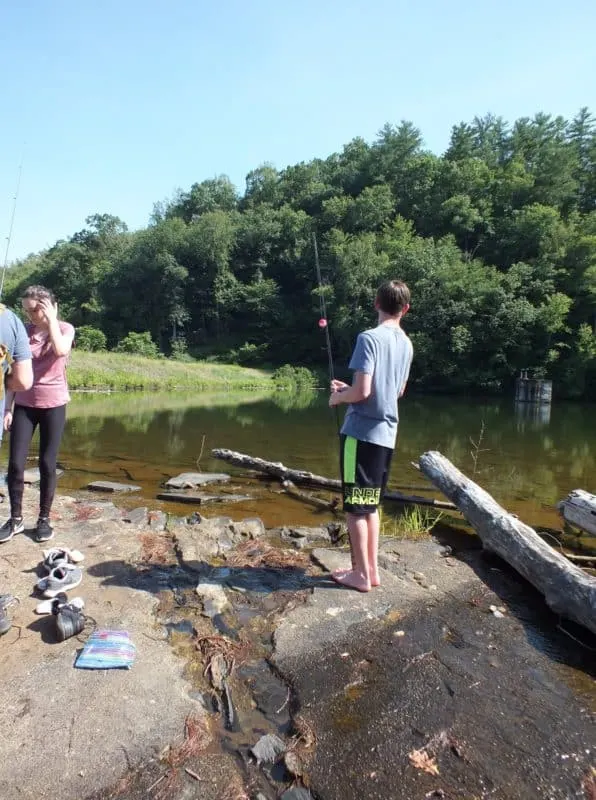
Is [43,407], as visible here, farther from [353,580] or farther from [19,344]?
[353,580]

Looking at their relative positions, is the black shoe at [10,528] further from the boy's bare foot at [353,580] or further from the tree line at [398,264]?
the tree line at [398,264]

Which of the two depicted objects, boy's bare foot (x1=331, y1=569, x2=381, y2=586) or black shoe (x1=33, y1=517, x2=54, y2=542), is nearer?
boy's bare foot (x1=331, y1=569, x2=381, y2=586)

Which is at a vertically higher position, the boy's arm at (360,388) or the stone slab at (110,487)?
the boy's arm at (360,388)

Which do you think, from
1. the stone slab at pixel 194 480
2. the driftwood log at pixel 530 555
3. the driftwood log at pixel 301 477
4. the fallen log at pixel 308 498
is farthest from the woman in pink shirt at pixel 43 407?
the driftwood log at pixel 301 477

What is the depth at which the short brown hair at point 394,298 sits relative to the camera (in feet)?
11.4

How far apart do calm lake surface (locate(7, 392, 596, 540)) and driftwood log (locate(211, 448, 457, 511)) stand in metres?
0.30

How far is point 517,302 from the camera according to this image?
3809 centimetres

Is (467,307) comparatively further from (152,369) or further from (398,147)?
(398,147)

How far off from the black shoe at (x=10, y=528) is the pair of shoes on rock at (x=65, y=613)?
1.24m

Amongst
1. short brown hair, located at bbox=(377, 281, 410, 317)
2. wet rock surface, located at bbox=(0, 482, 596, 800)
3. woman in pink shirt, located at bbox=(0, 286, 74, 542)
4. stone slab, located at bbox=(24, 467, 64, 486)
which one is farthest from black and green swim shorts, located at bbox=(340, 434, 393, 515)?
stone slab, located at bbox=(24, 467, 64, 486)

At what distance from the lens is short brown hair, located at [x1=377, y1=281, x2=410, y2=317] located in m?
3.48

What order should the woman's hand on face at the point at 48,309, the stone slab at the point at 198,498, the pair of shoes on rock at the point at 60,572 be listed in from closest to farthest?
the pair of shoes on rock at the point at 60,572 → the woman's hand on face at the point at 48,309 → the stone slab at the point at 198,498

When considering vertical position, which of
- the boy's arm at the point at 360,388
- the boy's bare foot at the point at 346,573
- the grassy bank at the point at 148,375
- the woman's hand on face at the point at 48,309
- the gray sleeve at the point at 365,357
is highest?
the woman's hand on face at the point at 48,309

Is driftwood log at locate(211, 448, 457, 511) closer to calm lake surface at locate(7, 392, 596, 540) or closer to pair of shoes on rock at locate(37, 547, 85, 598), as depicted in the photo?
calm lake surface at locate(7, 392, 596, 540)
